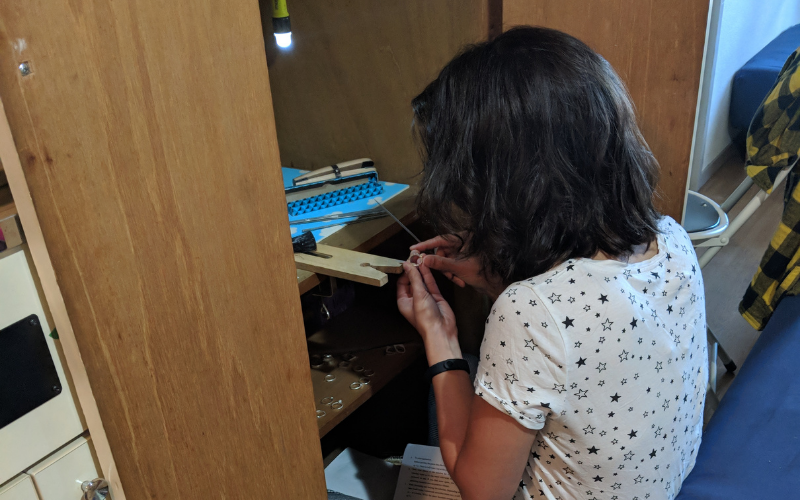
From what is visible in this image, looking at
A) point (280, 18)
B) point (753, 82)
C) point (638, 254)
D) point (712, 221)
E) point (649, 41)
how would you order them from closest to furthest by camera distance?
point (638, 254), point (649, 41), point (280, 18), point (712, 221), point (753, 82)

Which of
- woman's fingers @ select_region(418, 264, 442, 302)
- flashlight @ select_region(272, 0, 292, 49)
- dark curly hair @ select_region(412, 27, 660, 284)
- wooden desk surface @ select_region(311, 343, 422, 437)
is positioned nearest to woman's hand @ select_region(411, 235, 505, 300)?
woman's fingers @ select_region(418, 264, 442, 302)

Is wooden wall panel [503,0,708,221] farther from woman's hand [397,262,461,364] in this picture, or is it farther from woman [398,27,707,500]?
woman's hand [397,262,461,364]

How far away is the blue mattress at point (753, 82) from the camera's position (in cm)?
313

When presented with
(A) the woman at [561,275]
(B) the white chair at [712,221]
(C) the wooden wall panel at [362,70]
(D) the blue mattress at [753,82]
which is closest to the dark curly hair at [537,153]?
(A) the woman at [561,275]

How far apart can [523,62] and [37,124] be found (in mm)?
561

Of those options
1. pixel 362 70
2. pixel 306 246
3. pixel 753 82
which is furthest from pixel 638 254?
pixel 753 82

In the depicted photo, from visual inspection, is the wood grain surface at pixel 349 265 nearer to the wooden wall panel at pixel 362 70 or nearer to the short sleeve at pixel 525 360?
the short sleeve at pixel 525 360

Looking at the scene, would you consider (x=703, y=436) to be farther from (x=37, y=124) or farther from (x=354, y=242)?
(x=37, y=124)

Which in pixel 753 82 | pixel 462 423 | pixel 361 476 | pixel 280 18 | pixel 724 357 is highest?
pixel 280 18

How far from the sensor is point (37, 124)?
46cm

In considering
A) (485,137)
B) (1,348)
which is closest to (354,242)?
(485,137)

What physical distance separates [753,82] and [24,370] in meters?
3.50

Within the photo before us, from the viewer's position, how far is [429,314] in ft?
3.28

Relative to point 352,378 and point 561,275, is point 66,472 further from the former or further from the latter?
point 352,378
